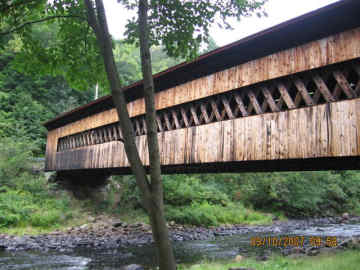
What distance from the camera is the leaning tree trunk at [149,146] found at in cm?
275

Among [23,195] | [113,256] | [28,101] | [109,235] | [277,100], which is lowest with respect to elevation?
[109,235]

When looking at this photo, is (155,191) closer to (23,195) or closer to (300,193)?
(23,195)

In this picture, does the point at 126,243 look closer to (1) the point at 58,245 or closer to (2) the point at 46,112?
(1) the point at 58,245

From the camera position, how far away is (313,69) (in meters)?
5.00

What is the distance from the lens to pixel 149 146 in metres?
2.88

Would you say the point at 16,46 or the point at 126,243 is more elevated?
the point at 16,46

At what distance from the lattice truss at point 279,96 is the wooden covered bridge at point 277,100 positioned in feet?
0.05

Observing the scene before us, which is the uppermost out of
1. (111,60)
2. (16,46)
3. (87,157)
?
(16,46)

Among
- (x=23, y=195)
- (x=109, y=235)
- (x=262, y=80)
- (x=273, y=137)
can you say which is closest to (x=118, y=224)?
(x=109, y=235)

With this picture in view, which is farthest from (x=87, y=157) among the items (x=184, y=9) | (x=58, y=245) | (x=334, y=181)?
(x=334, y=181)

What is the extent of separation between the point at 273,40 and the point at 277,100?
4.79 feet

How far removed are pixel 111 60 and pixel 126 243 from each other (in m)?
8.08

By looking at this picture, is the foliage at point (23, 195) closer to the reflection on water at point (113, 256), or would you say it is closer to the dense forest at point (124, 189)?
the dense forest at point (124, 189)
